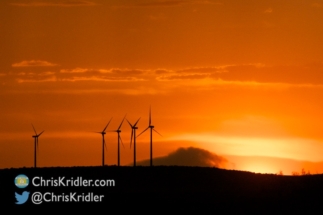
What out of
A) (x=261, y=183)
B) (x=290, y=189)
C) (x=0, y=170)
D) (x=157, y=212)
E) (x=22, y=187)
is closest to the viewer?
(x=22, y=187)

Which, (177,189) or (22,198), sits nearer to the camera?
(22,198)

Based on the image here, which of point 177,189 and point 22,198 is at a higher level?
point 177,189

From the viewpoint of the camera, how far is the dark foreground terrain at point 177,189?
120625 mm

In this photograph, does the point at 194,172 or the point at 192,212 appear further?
the point at 194,172

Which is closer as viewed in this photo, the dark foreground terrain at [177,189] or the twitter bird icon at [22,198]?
the twitter bird icon at [22,198]

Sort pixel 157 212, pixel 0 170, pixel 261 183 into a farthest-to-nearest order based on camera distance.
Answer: pixel 0 170
pixel 261 183
pixel 157 212

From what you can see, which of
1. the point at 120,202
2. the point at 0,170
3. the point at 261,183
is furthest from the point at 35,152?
the point at 120,202

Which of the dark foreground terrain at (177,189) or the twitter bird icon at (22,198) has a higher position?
the dark foreground terrain at (177,189)

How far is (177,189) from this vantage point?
146 m

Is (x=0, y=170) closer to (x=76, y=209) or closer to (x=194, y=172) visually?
(x=194, y=172)

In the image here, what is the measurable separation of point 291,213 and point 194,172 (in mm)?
37856

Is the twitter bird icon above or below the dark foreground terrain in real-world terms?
below

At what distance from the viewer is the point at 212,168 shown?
164 meters

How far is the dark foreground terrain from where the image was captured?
12062 cm
